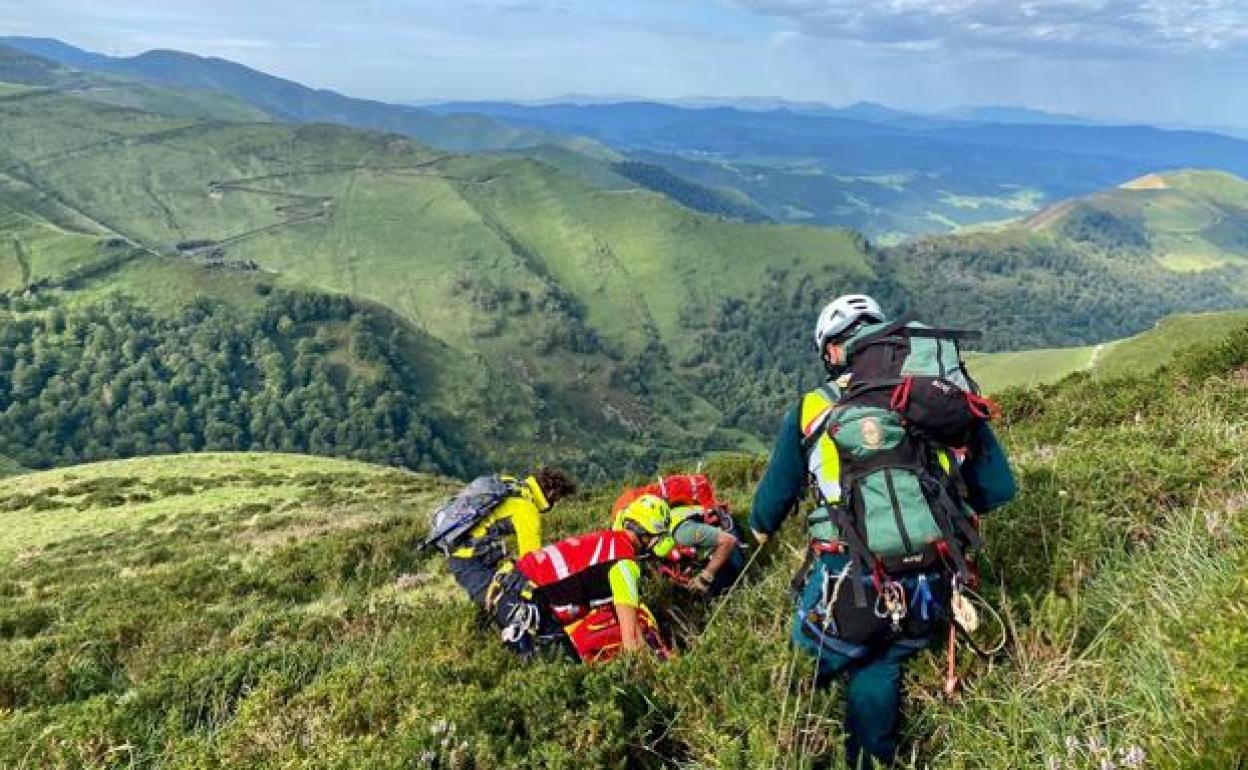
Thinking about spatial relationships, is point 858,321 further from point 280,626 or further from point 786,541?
point 280,626

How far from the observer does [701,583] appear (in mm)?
7699

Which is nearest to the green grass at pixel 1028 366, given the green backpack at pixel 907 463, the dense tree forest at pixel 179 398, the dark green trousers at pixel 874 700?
the green backpack at pixel 907 463

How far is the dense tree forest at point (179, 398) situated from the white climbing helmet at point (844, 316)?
585ft

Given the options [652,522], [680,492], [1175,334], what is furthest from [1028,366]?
[652,522]

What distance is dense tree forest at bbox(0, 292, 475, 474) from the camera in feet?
523

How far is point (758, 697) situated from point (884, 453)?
170cm

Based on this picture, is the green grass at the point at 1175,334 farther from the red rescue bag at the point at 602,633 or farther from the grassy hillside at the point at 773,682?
the red rescue bag at the point at 602,633

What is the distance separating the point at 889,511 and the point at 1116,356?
68864 millimetres

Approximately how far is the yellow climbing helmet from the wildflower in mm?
5557

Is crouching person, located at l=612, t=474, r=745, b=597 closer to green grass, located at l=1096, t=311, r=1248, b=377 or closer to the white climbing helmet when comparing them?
the white climbing helmet

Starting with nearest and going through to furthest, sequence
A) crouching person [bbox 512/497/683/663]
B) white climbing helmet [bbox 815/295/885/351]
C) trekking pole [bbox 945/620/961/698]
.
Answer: trekking pole [bbox 945/620/961/698]
white climbing helmet [bbox 815/295/885/351]
crouching person [bbox 512/497/683/663]

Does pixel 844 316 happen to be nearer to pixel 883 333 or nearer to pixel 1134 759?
pixel 883 333

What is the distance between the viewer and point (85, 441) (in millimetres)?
157000

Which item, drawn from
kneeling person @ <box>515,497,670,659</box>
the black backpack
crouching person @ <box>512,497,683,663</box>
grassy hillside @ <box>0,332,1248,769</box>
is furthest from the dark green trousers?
the black backpack
